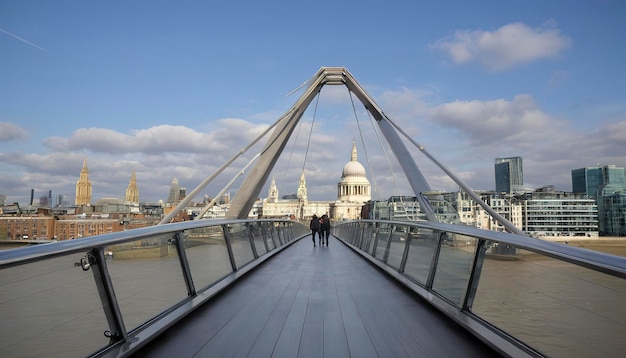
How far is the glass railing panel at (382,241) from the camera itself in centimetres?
854

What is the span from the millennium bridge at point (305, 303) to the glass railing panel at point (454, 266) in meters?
0.02

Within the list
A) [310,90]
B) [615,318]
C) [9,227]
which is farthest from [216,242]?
[9,227]

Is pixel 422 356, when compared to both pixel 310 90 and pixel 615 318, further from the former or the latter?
pixel 310 90

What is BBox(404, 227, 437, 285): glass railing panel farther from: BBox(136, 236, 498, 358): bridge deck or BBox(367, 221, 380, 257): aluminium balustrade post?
BBox(367, 221, 380, 257): aluminium balustrade post

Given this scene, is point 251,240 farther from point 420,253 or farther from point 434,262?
point 434,262

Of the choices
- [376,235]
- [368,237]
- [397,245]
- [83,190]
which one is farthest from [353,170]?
[397,245]

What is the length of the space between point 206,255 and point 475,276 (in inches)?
121

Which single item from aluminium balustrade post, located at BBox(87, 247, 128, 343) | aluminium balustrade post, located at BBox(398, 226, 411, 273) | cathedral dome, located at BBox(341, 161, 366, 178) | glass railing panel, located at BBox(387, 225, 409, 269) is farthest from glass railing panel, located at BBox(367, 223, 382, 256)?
cathedral dome, located at BBox(341, 161, 366, 178)

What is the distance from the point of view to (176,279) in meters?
4.27

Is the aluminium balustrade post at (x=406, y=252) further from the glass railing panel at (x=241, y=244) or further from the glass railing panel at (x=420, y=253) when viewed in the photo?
the glass railing panel at (x=241, y=244)

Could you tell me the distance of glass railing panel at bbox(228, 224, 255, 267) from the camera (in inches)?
276

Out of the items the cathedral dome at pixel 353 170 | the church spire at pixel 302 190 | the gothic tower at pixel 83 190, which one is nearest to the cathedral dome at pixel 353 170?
the cathedral dome at pixel 353 170

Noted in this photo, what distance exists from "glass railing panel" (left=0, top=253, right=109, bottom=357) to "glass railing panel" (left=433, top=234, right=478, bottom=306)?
270cm

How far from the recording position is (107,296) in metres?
2.89
